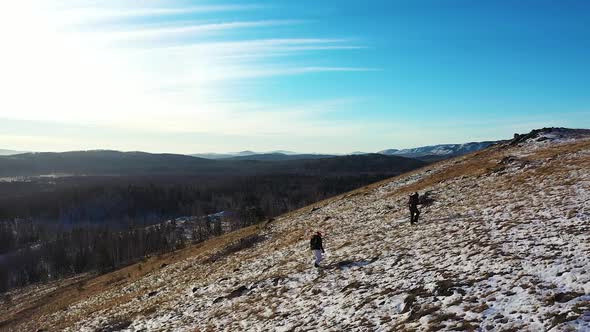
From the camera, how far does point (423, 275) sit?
55.1ft

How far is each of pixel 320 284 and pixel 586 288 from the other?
11.6 meters

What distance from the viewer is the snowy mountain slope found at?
12.6m

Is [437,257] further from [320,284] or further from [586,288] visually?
Answer: [586,288]

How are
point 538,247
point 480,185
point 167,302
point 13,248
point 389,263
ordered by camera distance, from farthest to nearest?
point 13,248 < point 480,185 < point 167,302 < point 389,263 < point 538,247

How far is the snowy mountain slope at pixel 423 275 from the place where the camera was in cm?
1257

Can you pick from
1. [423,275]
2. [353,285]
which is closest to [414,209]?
[353,285]

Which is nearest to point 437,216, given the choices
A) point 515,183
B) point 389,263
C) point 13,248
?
point 515,183

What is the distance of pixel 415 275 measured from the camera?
1711cm

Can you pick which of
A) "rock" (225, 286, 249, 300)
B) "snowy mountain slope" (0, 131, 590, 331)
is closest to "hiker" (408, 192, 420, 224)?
"snowy mountain slope" (0, 131, 590, 331)

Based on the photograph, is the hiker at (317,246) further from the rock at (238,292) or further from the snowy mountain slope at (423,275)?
the rock at (238,292)

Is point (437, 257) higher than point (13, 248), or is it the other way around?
point (437, 257)

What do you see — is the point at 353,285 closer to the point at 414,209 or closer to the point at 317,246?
the point at 317,246

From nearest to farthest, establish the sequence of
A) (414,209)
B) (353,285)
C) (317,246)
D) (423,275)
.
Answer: (423,275)
(353,285)
(317,246)
(414,209)

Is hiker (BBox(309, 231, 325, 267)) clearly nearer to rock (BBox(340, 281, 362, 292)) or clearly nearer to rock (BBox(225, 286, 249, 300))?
rock (BBox(225, 286, 249, 300))
